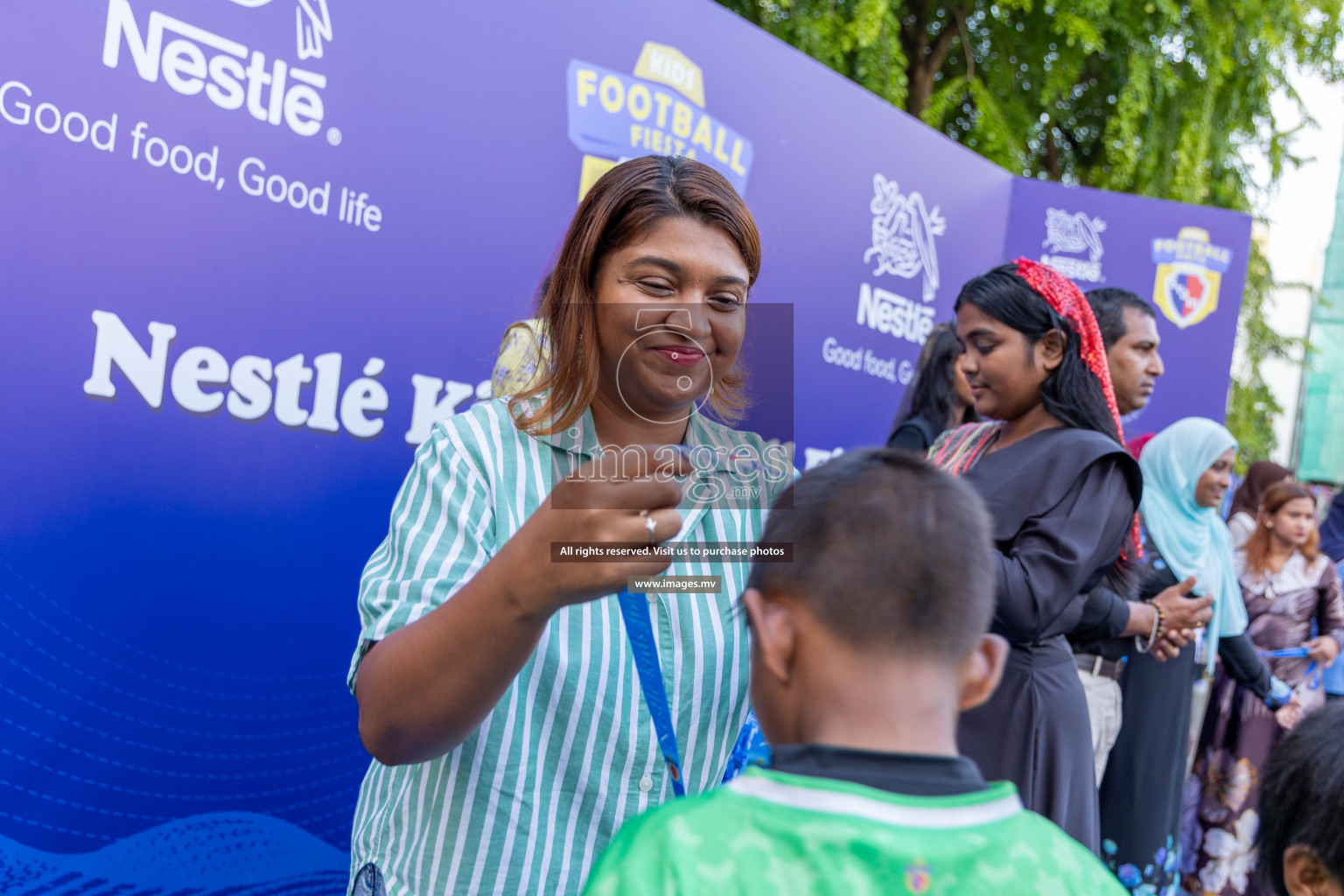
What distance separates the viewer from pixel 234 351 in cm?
217

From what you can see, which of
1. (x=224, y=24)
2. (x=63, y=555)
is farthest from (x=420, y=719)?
(x=224, y=24)

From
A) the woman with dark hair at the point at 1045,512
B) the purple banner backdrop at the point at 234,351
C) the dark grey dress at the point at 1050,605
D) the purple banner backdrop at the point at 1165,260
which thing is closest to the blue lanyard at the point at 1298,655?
the purple banner backdrop at the point at 1165,260

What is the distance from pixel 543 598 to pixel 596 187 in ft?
1.99

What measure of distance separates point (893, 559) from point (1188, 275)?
219 inches

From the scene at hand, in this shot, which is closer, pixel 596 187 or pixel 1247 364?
pixel 596 187

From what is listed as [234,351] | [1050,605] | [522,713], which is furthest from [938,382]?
[522,713]

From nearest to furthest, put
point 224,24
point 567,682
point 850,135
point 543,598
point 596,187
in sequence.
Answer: point 543,598 → point 567,682 → point 596,187 → point 224,24 → point 850,135

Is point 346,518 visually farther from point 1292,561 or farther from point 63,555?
point 1292,561

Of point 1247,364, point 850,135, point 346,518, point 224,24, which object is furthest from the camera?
point 1247,364

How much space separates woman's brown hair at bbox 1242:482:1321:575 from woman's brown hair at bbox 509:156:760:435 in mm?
4093

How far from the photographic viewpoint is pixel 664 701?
1079 mm

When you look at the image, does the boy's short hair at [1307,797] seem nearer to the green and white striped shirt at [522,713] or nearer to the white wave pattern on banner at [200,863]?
the green and white striped shirt at [522,713]

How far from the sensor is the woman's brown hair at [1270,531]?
14.0 ft

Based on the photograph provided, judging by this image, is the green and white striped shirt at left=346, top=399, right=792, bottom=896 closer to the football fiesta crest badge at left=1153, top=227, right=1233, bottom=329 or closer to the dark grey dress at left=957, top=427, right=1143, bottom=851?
the dark grey dress at left=957, top=427, right=1143, bottom=851
